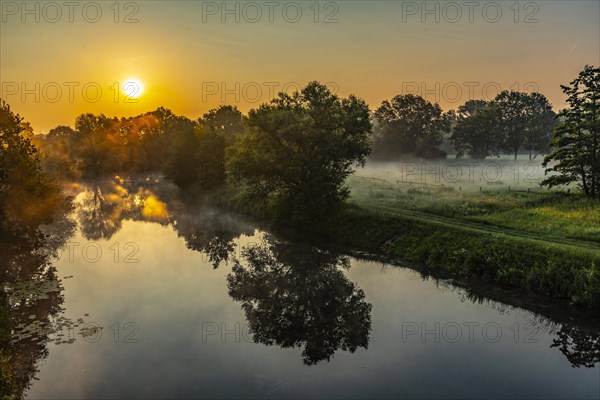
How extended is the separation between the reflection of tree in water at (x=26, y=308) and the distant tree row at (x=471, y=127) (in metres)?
101

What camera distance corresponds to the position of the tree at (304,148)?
49562 mm

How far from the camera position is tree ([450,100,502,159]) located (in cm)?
11606

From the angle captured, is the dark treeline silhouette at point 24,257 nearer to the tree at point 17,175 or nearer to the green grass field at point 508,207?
the tree at point 17,175

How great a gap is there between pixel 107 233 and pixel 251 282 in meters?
29.3

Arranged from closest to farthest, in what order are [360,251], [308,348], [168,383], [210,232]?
[168,383] < [308,348] < [360,251] < [210,232]

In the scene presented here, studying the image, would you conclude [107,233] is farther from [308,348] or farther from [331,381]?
[331,381]

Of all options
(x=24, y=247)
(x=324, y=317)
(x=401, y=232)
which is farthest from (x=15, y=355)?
(x=401, y=232)

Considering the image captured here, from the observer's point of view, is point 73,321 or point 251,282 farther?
point 251,282

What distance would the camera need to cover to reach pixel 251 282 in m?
34.8

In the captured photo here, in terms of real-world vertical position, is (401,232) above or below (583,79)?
below

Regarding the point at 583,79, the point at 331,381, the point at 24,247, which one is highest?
the point at 583,79

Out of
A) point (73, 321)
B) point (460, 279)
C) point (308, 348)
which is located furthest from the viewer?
point (460, 279)

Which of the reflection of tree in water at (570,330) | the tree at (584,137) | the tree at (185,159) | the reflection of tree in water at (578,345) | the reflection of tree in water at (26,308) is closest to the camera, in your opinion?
the reflection of tree in water at (26,308)

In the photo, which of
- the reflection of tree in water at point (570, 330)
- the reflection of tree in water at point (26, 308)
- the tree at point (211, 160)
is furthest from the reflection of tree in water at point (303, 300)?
the tree at point (211, 160)
